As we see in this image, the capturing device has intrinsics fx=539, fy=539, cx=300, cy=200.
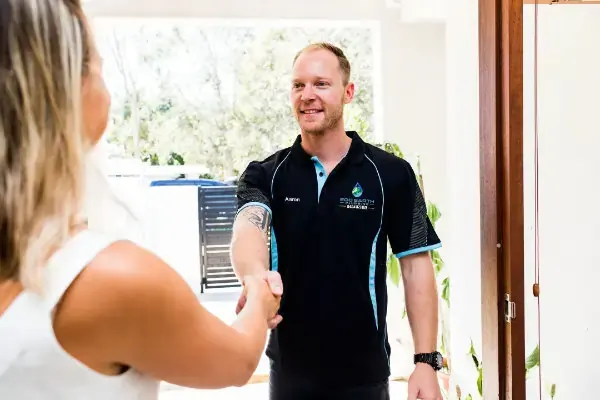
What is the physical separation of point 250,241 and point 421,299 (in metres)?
0.51

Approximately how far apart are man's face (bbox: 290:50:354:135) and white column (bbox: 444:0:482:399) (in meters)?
1.11

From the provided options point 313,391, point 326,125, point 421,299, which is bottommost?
point 313,391

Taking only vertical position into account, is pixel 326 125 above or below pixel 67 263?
above

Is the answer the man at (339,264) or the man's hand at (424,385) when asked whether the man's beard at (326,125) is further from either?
the man's hand at (424,385)

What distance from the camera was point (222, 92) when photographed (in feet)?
17.6

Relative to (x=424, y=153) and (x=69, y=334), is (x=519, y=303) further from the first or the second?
(x=424, y=153)

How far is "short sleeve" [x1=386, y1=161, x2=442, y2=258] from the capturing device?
151 cm

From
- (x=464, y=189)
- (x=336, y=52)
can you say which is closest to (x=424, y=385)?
(x=336, y=52)

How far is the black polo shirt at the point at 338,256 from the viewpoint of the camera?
1.48 metres

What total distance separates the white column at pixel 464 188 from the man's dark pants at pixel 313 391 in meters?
1.18

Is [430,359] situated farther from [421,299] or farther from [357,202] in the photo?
[357,202]
